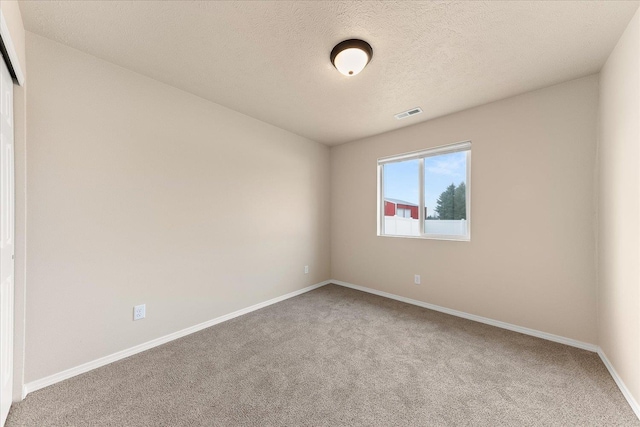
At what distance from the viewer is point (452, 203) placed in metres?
3.08

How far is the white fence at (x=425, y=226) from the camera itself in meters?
3.02

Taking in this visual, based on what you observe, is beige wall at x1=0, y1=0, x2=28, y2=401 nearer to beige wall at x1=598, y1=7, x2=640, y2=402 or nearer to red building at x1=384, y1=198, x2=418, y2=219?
red building at x1=384, y1=198, x2=418, y2=219

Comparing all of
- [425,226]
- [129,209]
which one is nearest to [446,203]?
[425,226]

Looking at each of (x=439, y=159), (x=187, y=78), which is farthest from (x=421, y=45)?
(x=187, y=78)

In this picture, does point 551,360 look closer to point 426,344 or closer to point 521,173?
point 426,344

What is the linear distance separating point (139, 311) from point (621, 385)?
3717 millimetres

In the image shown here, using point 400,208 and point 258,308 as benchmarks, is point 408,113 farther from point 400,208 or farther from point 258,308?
point 258,308

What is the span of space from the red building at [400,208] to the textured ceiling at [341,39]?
1.48 meters

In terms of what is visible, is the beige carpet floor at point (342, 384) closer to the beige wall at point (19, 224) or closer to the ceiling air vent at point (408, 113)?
the beige wall at point (19, 224)

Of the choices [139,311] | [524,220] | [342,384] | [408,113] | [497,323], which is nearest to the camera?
[342,384]

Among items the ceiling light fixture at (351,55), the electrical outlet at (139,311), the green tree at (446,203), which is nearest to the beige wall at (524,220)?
the green tree at (446,203)

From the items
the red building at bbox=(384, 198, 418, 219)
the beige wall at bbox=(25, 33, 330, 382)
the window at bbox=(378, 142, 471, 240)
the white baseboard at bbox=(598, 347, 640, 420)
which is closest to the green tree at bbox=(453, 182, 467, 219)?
the window at bbox=(378, 142, 471, 240)

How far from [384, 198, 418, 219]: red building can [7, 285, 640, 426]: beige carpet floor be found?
1.57 m

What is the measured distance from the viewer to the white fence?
3.02m
